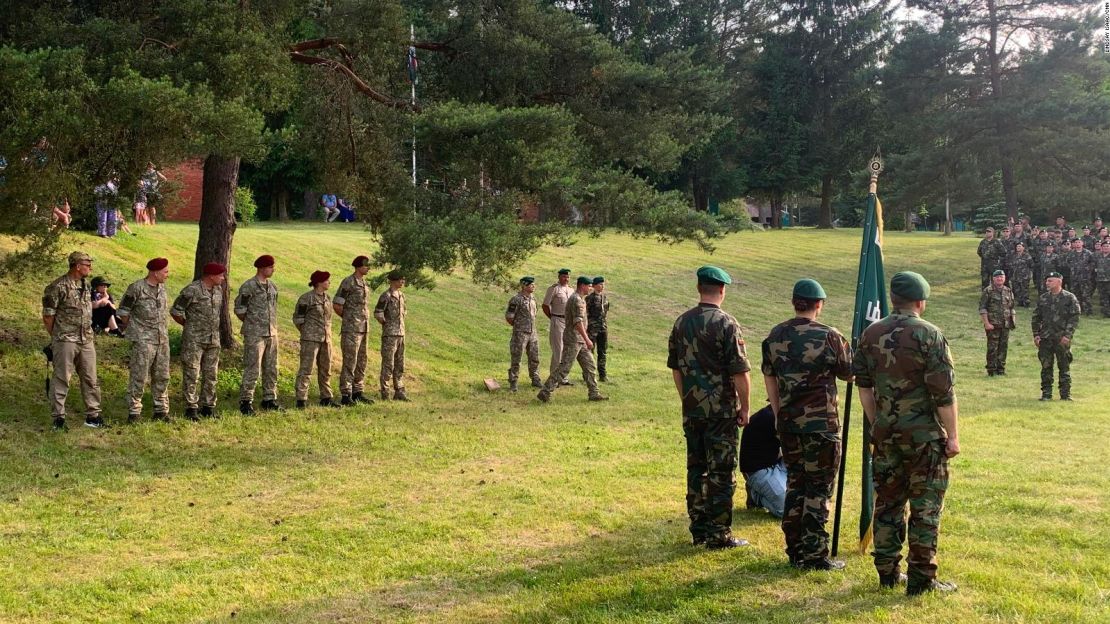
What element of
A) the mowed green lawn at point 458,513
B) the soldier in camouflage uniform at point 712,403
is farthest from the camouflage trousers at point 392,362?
the soldier in camouflage uniform at point 712,403

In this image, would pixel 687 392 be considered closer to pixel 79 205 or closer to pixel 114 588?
pixel 114 588

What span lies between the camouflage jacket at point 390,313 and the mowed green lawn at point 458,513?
1086 millimetres

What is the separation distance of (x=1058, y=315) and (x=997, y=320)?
8.12 feet

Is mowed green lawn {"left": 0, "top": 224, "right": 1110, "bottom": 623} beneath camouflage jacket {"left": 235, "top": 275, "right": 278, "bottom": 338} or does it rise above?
beneath

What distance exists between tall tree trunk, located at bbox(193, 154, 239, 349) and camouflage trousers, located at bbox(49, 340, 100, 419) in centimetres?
296

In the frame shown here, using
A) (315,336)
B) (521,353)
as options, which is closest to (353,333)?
(315,336)

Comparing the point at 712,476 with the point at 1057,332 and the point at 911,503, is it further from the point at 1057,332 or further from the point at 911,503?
the point at 1057,332

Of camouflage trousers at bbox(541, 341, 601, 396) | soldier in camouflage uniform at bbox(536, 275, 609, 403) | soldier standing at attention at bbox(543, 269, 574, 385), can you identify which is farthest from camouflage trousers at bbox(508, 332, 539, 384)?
camouflage trousers at bbox(541, 341, 601, 396)

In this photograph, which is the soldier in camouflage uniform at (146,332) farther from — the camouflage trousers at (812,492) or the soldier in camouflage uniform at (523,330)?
the camouflage trousers at (812,492)

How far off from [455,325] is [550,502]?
1149 cm

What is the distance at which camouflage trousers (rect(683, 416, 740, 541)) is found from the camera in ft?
21.2

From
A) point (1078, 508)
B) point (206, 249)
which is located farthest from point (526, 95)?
point (1078, 508)

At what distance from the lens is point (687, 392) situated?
6.59 m

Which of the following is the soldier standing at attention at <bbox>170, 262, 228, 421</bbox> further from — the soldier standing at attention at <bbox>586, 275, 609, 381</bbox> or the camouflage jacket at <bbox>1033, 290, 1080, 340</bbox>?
the camouflage jacket at <bbox>1033, 290, 1080, 340</bbox>
